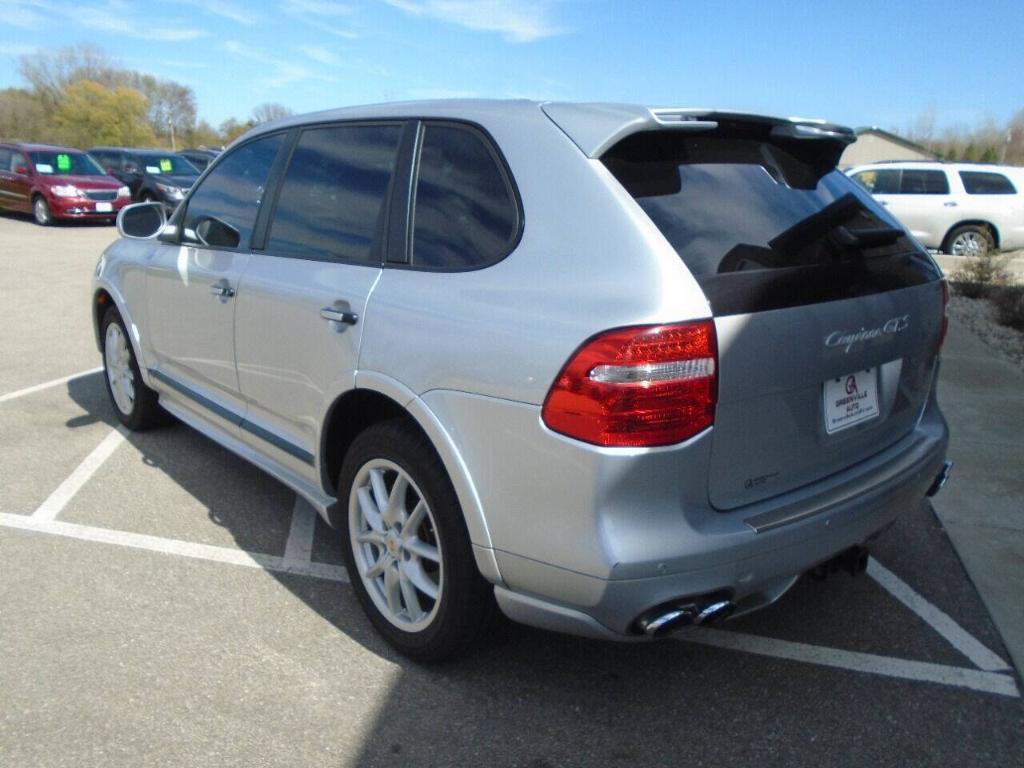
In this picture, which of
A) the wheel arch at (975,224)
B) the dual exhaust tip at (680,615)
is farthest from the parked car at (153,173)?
the dual exhaust tip at (680,615)

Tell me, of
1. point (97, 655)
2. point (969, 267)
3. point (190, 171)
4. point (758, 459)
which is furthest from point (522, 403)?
point (190, 171)

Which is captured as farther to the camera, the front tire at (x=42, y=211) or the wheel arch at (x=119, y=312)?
the front tire at (x=42, y=211)

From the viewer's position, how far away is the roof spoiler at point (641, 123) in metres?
2.43

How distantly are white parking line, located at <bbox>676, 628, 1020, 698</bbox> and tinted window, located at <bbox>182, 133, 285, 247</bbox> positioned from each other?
2.51 meters

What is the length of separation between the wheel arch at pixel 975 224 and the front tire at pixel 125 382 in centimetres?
1415

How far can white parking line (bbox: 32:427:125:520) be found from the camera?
4.13m

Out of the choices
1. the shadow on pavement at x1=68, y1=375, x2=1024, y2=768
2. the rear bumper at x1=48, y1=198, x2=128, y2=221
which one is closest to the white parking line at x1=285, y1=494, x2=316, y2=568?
the shadow on pavement at x1=68, y1=375, x2=1024, y2=768

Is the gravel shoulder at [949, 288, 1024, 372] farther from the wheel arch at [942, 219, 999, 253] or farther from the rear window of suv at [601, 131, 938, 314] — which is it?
the rear window of suv at [601, 131, 938, 314]

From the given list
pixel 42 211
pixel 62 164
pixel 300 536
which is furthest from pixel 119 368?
pixel 62 164

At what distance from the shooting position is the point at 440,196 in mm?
2828

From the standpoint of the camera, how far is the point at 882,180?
15.5 m

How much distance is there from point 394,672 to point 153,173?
20.3 m

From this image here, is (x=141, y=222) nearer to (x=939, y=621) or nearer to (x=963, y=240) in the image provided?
(x=939, y=621)

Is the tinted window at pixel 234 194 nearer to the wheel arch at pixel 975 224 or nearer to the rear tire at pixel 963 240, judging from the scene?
the rear tire at pixel 963 240
